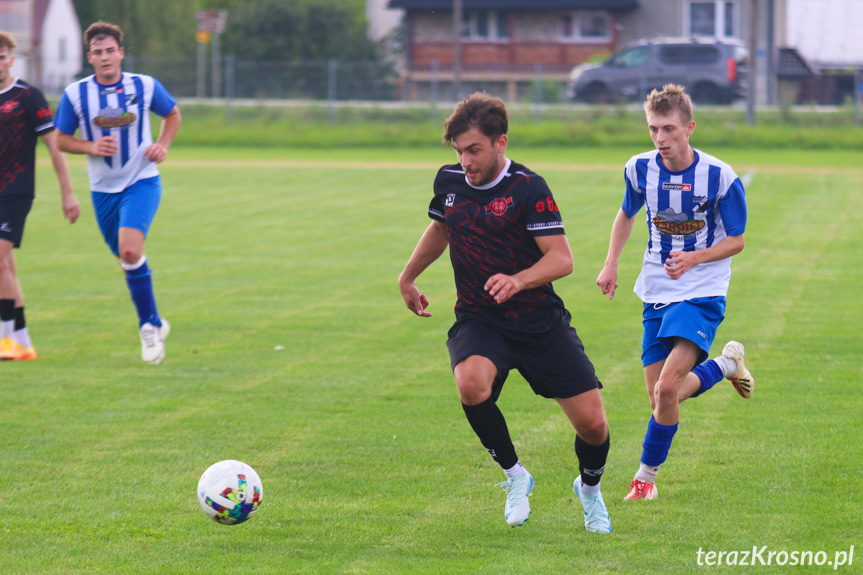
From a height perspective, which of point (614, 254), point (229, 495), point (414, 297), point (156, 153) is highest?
point (156, 153)

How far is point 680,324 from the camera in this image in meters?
5.09

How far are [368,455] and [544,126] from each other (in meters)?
27.3

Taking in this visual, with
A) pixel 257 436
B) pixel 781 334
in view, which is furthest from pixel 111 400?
pixel 781 334

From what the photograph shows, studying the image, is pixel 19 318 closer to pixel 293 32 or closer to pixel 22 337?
pixel 22 337

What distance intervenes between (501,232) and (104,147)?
13.8ft

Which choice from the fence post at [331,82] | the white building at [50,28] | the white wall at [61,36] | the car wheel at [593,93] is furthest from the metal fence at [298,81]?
the white wall at [61,36]

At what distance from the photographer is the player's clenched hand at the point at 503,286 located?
4.32 metres

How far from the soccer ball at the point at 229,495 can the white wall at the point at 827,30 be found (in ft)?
148

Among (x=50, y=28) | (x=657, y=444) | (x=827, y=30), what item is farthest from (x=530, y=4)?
(x=657, y=444)

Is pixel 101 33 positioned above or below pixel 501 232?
above

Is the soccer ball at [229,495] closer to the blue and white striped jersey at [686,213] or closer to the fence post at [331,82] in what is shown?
the blue and white striped jersey at [686,213]

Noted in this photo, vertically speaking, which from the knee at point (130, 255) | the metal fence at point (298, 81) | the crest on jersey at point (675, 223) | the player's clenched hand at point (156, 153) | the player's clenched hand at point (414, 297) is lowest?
the knee at point (130, 255)

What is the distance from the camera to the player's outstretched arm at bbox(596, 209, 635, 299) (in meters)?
5.30

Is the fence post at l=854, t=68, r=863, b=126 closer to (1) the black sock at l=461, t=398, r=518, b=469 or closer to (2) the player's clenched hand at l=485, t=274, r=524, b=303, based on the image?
(1) the black sock at l=461, t=398, r=518, b=469
